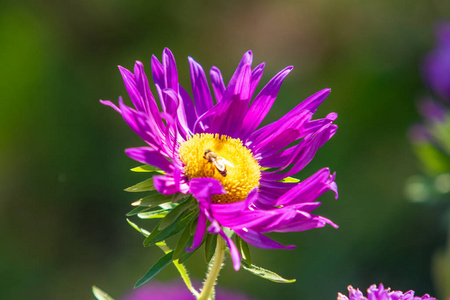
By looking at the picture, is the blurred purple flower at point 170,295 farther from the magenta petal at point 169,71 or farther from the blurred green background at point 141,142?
the blurred green background at point 141,142

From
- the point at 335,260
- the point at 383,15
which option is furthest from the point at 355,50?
the point at 335,260

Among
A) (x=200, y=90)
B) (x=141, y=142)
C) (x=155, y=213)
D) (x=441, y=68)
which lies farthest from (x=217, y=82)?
(x=141, y=142)

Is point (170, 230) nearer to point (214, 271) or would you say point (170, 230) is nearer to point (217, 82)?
point (214, 271)

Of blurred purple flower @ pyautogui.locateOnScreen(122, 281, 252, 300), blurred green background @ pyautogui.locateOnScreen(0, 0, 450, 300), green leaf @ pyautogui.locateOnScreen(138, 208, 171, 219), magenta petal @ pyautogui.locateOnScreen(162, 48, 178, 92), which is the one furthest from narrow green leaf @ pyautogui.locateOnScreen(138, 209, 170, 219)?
blurred green background @ pyautogui.locateOnScreen(0, 0, 450, 300)

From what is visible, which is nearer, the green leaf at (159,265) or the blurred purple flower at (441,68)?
the green leaf at (159,265)

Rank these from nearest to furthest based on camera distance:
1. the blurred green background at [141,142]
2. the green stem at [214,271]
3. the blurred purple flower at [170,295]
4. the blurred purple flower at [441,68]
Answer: the green stem at [214,271] → the blurred purple flower at [170,295] → the blurred purple flower at [441,68] → the blurred green background at [141,142]

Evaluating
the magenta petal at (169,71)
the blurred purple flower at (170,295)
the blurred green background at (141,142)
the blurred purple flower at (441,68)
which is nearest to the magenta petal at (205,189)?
the magenta petal at (169,71)

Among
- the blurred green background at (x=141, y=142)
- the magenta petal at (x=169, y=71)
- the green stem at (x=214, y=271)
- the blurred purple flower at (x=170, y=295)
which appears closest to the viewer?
the green stem at (x=214, y=271)

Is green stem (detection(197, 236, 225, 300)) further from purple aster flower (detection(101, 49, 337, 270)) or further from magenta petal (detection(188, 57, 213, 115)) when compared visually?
magenta petal (detection(188, 57, 213, 115))

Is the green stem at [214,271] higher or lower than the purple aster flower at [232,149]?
lower
